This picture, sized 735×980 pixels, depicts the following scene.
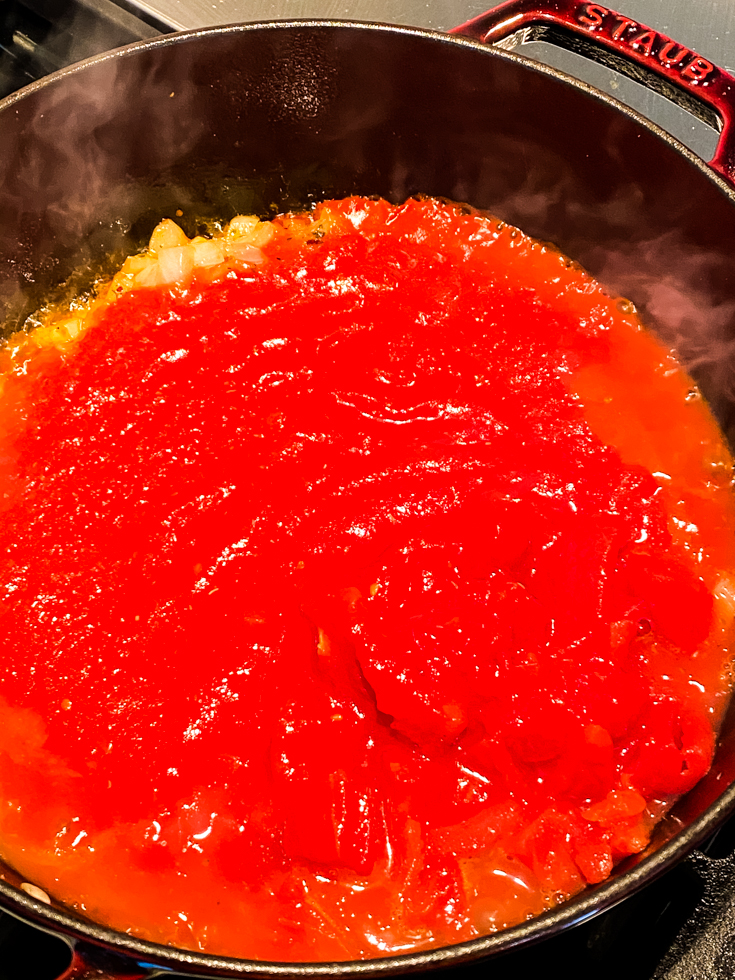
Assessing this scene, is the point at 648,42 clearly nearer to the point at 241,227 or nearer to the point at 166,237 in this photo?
the point at 241,227

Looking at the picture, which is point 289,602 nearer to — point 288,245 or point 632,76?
point 288,245

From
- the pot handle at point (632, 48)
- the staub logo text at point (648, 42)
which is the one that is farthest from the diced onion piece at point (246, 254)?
the staub logo text at point (648, 42)

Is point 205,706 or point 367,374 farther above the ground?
point 367,374

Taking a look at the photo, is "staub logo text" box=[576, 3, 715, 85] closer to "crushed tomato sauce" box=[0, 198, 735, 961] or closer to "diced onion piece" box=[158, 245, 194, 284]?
"crushed tomato sauce" box=[0, 198, 735, 961]

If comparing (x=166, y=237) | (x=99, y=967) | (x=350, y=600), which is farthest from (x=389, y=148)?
(x=99, y=967)

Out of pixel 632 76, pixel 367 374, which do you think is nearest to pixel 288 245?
pixel 367 374

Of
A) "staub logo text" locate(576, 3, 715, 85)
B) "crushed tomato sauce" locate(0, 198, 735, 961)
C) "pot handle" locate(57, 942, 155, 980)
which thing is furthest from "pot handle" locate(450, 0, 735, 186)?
"pot handle" locate(57, 942, 155, 980)

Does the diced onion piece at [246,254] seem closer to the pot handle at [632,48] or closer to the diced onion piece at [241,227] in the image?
the diced onion piece at [241,227]
